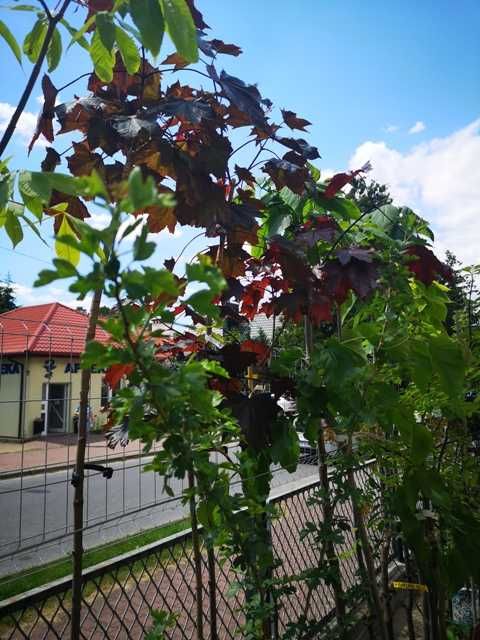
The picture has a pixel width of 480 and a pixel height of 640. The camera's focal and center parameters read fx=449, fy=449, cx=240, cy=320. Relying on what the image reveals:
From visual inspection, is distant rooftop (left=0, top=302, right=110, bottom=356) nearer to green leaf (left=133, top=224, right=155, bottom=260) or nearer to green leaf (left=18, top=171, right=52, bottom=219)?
green leaf (left=18, top=171, right=52, bottom=219)

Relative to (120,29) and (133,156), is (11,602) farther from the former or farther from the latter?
(120,29)

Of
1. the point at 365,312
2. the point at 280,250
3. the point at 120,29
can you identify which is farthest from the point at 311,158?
the point at 120,29

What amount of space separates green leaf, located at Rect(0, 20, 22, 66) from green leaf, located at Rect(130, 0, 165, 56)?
0.97 ft

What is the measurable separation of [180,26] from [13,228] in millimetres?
551

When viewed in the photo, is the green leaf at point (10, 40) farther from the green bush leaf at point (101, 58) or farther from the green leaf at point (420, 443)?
the green leaf at point (420, 443)

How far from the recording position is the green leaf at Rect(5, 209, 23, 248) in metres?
0.98

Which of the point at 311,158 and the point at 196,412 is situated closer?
the point at 196,412

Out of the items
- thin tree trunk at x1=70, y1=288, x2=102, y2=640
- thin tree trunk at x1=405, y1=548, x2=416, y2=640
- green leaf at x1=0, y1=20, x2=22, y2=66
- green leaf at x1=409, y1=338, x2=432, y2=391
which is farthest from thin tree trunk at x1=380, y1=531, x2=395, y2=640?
green leaf at x1=0, y1=20, x2=22, y2=66

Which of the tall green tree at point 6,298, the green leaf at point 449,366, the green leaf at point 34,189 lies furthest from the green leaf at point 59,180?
the tall green tree at point 6,298

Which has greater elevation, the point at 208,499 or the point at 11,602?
the point at 208,499

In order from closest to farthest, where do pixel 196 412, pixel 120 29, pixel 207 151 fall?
1. pixel 196 412
2. pixel 120 29
3. pixel 207 151

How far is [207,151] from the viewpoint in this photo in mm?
1190

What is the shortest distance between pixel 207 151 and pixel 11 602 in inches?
48.3

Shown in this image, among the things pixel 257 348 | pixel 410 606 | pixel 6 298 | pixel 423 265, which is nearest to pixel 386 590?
pixel 410 606
